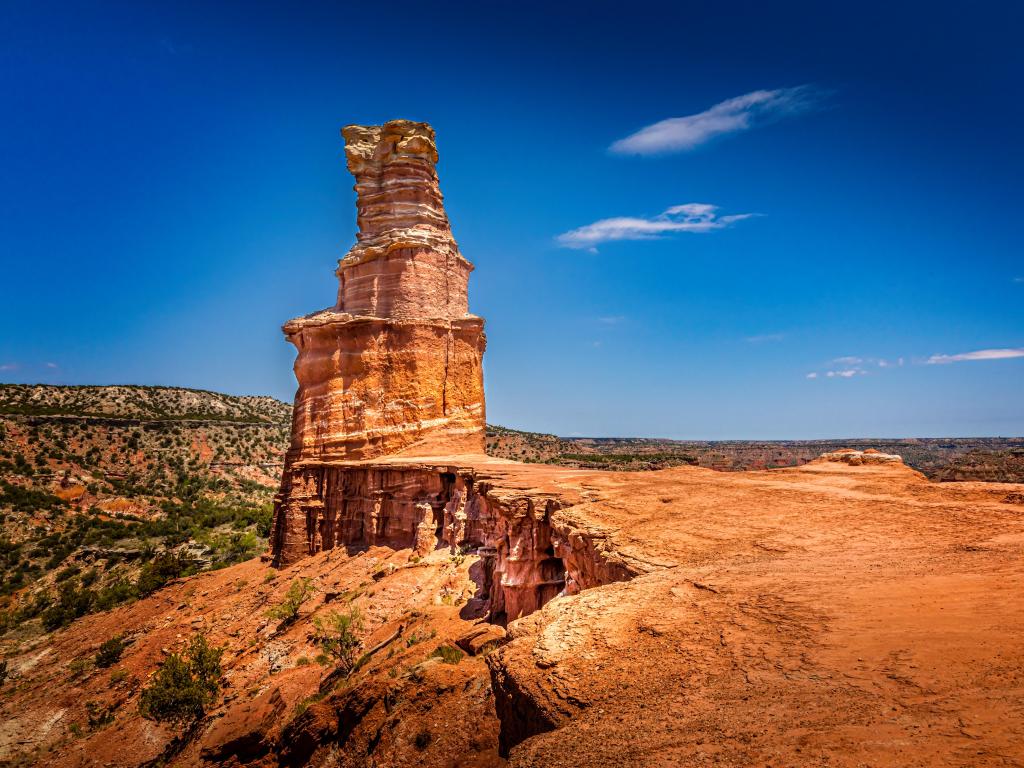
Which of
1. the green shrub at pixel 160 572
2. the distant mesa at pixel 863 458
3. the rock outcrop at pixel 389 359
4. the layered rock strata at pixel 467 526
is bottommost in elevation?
the green shrub at pixel 160 572

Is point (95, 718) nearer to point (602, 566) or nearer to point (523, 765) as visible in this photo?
point (602, 566)

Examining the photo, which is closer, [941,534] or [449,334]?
[941,534]

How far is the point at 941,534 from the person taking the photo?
9148 mm

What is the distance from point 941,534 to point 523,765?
8.39 meters

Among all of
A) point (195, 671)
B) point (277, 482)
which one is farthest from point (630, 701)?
point (277, 482)

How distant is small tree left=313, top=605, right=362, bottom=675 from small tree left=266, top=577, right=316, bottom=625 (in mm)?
1697

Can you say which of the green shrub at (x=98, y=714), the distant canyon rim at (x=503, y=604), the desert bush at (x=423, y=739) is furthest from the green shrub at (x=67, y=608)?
the desert bush at (x=423, y=739)

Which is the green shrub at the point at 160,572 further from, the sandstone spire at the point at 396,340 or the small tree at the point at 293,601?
the small tree at the point at 293,601

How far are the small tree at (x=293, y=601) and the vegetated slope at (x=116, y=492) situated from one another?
605 inches

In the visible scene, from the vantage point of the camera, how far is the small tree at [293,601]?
66.4 feet

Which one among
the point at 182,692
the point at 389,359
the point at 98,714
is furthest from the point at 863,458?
the point at 98,714

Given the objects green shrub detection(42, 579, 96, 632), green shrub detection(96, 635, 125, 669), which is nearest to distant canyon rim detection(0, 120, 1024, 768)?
green shrub detection(96, 635, 125, 669)

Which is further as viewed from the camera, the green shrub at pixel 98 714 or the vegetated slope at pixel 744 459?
the vegetated slope at pixel 744 459

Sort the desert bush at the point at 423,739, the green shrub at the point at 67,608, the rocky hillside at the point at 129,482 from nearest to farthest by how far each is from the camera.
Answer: the desert bush at the point at 423,739
the green shrub at the point at 67,608
the rocky hillside at the point at 129,482
